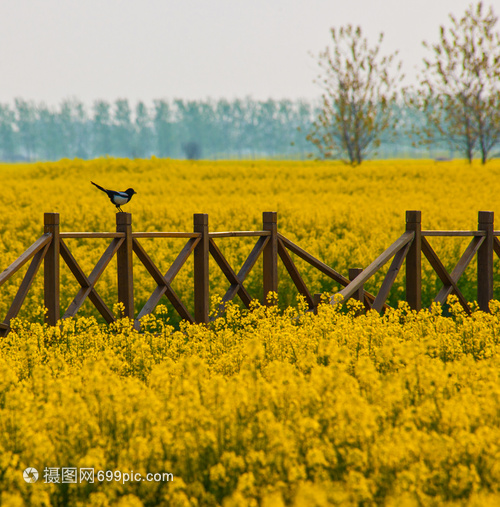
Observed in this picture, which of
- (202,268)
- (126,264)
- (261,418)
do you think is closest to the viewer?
(261,418)

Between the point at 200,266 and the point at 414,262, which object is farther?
the point at 414,262

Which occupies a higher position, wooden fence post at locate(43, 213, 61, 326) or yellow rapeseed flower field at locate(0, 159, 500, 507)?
wooden fence post at locate(43, 213, 61, 326)

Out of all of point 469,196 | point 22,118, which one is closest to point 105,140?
point 22,118

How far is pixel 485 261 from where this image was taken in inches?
356

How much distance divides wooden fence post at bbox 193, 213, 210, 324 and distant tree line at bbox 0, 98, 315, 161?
142m

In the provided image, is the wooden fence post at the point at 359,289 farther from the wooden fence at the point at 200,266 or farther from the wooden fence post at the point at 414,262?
the wooden fence post at the point at 414,262

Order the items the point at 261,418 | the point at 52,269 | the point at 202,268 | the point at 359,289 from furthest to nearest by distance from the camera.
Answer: the point at 359,289, the point at 202,268, the point at 52,269, the point at 261,418

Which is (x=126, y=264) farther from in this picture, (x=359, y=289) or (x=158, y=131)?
(x=158, y=131)

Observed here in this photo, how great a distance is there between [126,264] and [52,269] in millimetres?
849

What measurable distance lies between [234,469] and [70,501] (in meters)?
0.86

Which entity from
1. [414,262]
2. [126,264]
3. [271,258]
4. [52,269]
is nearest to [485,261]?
[414,262]

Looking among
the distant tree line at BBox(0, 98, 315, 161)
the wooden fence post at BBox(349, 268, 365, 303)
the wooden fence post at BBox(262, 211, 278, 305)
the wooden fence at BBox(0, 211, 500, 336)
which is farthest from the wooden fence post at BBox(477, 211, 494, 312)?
the distant tree line at BBox(0, 98, 315, 161)

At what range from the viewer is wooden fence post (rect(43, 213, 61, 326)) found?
7.00 m

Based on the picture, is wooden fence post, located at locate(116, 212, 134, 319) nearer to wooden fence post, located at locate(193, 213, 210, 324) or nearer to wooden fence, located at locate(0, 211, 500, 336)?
wooden fence, located at locate(0, 211, 500, 336)
